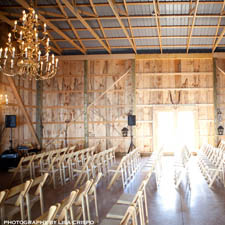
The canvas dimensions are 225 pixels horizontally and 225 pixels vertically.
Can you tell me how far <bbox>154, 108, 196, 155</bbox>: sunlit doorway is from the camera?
1239 centimetres

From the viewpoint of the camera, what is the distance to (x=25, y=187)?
3398mm

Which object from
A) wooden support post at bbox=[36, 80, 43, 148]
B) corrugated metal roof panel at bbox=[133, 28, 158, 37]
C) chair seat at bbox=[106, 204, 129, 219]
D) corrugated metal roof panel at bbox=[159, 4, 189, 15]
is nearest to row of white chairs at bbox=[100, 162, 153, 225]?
chair seat at bbox=[106, 204, 129, 219]

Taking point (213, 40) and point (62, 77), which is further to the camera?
point (62, 77)

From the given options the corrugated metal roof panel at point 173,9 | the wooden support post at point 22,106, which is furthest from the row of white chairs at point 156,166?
the wooden support post at point 22,106

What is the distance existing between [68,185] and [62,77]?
7805mm

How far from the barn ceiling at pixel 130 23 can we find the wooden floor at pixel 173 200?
548 cm

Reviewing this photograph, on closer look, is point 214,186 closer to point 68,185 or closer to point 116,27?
point 68,185

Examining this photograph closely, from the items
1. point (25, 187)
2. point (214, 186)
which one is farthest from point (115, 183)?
point (25, 187)

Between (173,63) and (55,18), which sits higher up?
(55,18)

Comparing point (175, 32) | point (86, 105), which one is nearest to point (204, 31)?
point (175, 32)

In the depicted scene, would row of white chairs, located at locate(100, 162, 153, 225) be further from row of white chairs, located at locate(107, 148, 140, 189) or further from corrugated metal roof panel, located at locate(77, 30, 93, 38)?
corrugated metal roof panel, located at locate(77, 30, 93, 38)

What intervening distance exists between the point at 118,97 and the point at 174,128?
321 cm

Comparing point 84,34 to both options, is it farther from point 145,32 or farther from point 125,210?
point 125,210

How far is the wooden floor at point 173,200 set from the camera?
4.19 m
